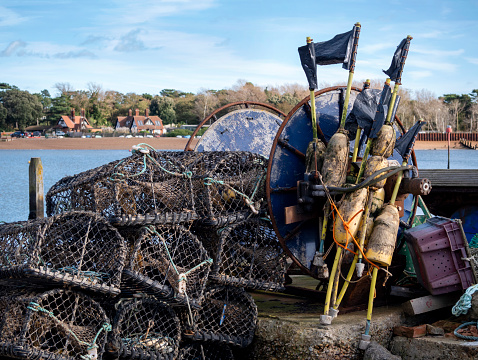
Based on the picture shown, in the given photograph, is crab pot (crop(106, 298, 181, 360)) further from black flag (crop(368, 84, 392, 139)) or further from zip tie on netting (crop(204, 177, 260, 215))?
black flag (crop(368, 84, 392, 139))

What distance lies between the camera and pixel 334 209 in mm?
5984

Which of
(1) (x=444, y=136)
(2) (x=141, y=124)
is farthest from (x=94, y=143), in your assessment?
(1) (x=444, y=136)

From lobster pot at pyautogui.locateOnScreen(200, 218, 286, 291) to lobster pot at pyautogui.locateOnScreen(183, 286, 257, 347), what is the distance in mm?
220

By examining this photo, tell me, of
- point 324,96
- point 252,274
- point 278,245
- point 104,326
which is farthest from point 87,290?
point 324,96

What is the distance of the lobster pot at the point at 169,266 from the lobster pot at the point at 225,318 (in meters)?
0.27

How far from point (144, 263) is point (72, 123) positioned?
94.5 m

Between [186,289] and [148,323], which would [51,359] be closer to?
[148,323]

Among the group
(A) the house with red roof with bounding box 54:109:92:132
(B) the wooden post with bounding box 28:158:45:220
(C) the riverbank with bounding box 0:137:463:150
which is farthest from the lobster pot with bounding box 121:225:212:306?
(A) the house with red roof with bounding box 54:109:92:132

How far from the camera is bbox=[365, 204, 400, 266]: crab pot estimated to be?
5613 mm

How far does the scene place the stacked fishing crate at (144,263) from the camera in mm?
5320

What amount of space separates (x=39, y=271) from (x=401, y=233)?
13.5 ft

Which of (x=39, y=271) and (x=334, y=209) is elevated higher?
(x=334, y=209)

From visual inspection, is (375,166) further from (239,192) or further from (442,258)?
(239,192)

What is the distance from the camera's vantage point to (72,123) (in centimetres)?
9606
